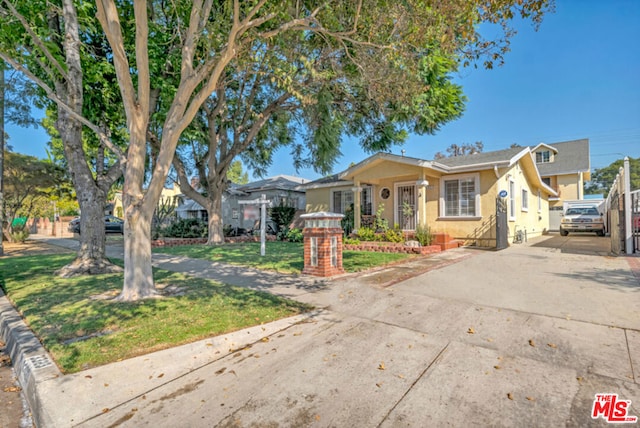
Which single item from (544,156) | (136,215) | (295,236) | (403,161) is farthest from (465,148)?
(136,215)

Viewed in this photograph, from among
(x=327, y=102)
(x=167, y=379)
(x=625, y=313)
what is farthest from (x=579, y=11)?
(x=167, y=379)

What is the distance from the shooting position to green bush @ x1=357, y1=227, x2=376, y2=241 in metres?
13.6

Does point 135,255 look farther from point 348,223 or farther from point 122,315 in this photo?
point 348,223

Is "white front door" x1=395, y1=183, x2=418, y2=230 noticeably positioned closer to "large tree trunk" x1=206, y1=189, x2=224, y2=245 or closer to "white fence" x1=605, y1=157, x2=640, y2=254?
"white fence" x1=605, y1=157, x2=640, y2=254

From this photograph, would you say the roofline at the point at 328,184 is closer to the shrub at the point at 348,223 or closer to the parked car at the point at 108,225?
the shrub at the point at 348,223

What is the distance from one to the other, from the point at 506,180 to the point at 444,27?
9.12 meters

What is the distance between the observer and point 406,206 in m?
14.2

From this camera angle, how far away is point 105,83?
884cm

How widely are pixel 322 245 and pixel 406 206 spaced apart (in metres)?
7.94

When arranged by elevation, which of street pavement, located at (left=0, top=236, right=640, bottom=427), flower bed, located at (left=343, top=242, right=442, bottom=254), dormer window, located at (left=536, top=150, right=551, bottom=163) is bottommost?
street pavement, located at (left=0, top=236, right=640, bottom=427)

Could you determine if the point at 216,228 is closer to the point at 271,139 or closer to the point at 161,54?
the point at 271,139

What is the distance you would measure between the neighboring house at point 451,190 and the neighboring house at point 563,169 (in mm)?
13207

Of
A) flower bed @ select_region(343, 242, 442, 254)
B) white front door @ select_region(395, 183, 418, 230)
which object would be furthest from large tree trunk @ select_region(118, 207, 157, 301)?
white front door @ select_region(395, 183, 418, 230)

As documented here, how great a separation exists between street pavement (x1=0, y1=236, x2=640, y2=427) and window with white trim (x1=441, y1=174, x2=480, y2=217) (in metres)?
7.92
